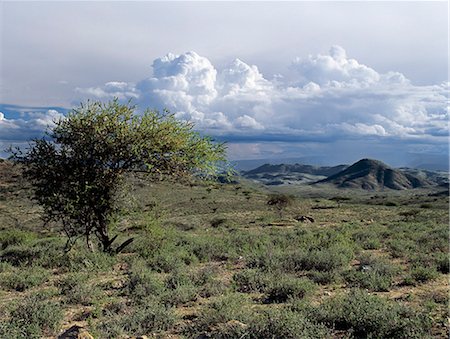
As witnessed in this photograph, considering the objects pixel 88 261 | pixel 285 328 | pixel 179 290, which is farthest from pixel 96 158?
pixel 285 328

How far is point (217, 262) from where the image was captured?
46.0 ft

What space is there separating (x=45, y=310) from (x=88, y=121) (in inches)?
329

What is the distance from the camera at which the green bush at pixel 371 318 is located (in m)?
6.53

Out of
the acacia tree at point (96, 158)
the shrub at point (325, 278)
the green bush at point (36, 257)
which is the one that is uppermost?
the acacia tree at point (96, 158)

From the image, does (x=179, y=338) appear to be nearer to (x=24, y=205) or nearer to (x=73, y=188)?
(x=73, y=188)

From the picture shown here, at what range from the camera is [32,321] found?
754 centimetres

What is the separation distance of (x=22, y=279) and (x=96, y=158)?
206 inches

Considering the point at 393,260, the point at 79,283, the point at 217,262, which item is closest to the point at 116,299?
the point at 79,283

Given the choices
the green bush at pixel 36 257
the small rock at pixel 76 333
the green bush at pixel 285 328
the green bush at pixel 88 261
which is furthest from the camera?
the green bush at pixel 36 257

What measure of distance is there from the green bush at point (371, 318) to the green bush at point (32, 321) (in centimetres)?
531

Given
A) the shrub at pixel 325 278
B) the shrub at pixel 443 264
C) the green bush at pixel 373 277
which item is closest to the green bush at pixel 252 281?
the shrub at pixel 325 278

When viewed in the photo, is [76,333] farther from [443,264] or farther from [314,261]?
[443,264]

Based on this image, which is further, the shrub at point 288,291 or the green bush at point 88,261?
the green bush at point 88,261

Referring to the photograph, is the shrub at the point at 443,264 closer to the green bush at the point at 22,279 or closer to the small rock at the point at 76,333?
the small rock at the point at 76,333
